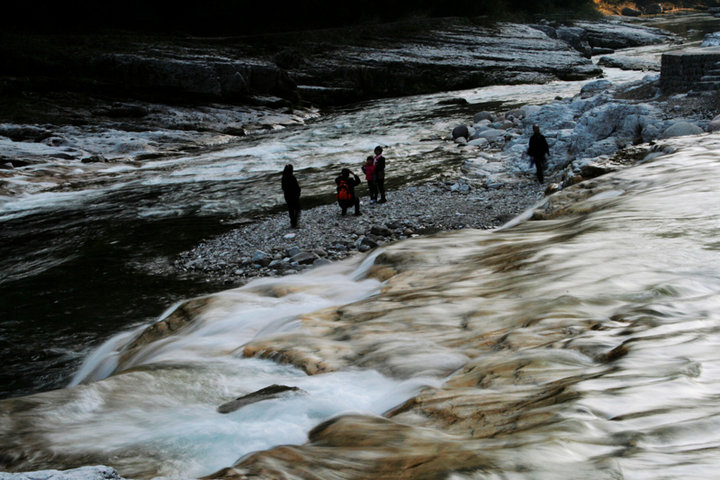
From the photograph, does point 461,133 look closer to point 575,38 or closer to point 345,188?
point 345,188

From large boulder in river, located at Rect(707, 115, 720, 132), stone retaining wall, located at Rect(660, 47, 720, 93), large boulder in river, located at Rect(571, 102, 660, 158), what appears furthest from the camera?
stone retaining wall, located at Rect(660, 47, 720, 93)

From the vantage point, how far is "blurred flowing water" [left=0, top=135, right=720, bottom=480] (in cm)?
408

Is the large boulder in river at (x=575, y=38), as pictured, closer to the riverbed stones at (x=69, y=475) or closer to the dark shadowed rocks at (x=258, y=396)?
the dark shadowed rocks at (x=258, y=396)

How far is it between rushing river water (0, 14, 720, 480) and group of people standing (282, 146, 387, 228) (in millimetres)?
3115

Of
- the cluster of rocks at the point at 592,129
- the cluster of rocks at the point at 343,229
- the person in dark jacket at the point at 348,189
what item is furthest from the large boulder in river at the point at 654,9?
the person in dark jacket at the point at 348,189

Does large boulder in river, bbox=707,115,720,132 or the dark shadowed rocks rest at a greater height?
large boulder in river, bbox=707,115,720,132

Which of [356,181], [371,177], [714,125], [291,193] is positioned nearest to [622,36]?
[714,125]

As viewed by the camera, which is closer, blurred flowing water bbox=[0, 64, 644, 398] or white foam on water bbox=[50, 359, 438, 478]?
white foam on water bbox=[50, 359, 438, 478]

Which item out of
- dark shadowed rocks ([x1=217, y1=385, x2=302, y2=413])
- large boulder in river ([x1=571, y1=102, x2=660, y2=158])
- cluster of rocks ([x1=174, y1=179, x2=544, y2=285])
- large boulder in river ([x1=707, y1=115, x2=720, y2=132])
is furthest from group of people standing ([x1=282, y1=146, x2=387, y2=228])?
dark shadowed rocks ([x1=217, y1=385, x2=302, y2=413])

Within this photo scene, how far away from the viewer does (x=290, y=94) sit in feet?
121

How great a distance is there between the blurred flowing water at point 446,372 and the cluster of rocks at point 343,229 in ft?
8.91

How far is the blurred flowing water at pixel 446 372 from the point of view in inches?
161

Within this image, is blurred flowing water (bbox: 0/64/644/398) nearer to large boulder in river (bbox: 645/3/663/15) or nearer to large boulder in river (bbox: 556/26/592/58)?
large boulder in river (bbox: 556/26/592/58)

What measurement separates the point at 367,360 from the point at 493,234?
4.87 meters
